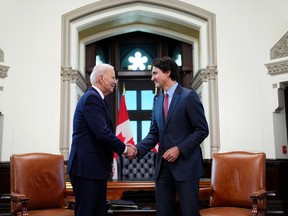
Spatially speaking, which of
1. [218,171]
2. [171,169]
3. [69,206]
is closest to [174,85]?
[171,169]

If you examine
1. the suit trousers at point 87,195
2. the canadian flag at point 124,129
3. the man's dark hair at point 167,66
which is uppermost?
the man's dark hair at point 167,66

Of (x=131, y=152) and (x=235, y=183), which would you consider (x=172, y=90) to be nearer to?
(x=131, y=152)

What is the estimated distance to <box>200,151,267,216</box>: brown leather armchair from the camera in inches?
118

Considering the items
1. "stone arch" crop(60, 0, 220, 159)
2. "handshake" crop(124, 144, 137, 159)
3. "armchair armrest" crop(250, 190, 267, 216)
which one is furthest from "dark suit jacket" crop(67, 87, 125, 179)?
"stone arch" crop(60, 0, 220, 159)

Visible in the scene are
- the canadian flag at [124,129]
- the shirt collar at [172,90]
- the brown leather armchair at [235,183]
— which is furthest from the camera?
the canadian flag at [124,129]

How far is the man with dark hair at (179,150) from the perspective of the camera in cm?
230

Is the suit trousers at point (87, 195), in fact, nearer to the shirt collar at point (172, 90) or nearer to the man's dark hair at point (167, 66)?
the shirt collar at point (172, 90)

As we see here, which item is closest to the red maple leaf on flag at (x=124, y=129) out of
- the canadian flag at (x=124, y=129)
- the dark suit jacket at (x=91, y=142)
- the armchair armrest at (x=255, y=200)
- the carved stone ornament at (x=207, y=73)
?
the canadian flag at (x=124, y=129)

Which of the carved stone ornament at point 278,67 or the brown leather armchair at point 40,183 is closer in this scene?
the brown leather armchair at point 40,183

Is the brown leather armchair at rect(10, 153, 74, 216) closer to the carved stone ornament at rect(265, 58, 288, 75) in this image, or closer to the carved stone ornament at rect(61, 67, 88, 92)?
the carved stone ornament at rect(61, 67, 88, 92)

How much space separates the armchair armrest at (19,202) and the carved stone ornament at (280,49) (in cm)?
400

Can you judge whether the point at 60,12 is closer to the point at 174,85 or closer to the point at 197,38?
the point at 197,38

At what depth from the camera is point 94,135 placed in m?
2.43

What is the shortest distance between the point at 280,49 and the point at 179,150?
11.7 ft
